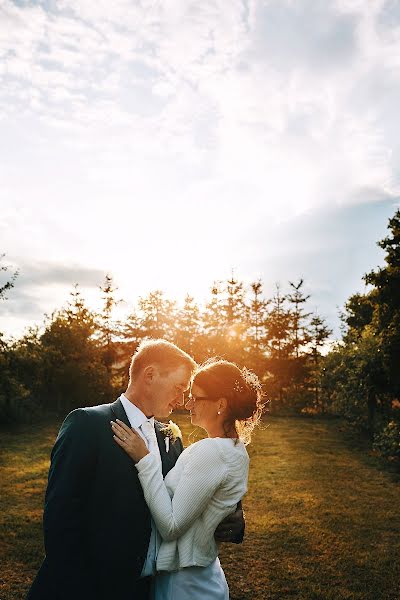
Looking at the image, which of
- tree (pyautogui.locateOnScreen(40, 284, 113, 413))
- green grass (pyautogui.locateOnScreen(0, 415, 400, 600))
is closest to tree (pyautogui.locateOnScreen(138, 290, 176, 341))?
tree (pyautogui.locateOnScreen(40, 284, 113, 413))

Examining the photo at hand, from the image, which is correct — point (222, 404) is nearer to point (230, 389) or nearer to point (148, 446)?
point (230, 389)

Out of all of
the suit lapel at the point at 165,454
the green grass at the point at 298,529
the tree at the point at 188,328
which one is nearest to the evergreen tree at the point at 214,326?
the tree at the point at 188,328

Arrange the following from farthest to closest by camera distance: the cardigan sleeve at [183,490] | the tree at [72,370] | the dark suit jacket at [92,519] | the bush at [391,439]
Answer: the tree at [72,370] < the bush at [391,439] < the cardigan sleeve at [183,490] < the dark suit jacket at [92,519]

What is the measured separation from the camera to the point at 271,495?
13.1 m

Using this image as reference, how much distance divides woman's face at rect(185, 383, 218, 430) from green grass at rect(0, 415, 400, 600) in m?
1.69

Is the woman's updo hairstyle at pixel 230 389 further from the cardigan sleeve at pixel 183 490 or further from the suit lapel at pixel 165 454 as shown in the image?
the suit lapel at pixel 165 454

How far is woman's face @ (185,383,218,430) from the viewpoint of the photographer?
3.27 meters

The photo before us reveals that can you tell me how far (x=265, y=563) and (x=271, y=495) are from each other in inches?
193

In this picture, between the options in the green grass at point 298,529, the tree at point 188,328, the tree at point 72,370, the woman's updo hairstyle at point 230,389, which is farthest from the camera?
the tree at point 188,328

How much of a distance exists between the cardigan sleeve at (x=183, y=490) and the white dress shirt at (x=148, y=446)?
128 mm

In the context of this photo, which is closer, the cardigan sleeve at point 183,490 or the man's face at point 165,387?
the cardigan sleeve at point 183,490

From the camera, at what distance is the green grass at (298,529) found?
24.6 ft

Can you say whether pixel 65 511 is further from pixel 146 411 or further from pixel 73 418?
pixel 146 411

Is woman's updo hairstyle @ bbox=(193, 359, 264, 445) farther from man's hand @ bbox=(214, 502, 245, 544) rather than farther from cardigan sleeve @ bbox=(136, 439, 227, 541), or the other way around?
man's hand @ bbox=(214, 502, 245, 544)
